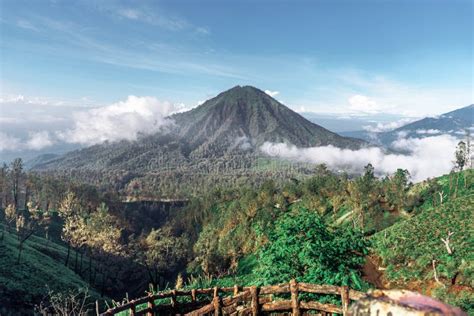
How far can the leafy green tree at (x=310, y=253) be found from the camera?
1855 cm

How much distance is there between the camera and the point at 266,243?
2177cm

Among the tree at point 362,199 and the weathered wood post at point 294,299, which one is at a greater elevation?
the weathered wood post at point 294,299

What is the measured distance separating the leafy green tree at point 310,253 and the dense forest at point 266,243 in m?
0.06

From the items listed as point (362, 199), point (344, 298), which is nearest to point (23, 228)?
point (362, 199)

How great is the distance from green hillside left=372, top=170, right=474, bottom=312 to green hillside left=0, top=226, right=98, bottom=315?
4489 cm

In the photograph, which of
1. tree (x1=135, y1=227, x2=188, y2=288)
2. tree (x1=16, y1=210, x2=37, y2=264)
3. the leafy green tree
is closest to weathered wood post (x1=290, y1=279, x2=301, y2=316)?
the leafy green tree

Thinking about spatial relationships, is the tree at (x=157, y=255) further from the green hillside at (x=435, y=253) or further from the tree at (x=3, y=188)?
the tree at (x=3, y=188)

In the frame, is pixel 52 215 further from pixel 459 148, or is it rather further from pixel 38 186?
pixel 459 148

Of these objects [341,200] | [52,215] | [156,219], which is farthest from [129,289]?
[156,219]

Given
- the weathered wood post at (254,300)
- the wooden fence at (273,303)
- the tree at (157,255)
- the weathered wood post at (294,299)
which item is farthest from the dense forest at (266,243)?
the weathered wood post at (254,300)

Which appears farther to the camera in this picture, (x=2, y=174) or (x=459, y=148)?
(x=2, y=174)

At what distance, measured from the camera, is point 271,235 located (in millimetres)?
20516

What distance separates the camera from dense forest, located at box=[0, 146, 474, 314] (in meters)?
19.9

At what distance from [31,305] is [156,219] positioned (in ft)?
396
